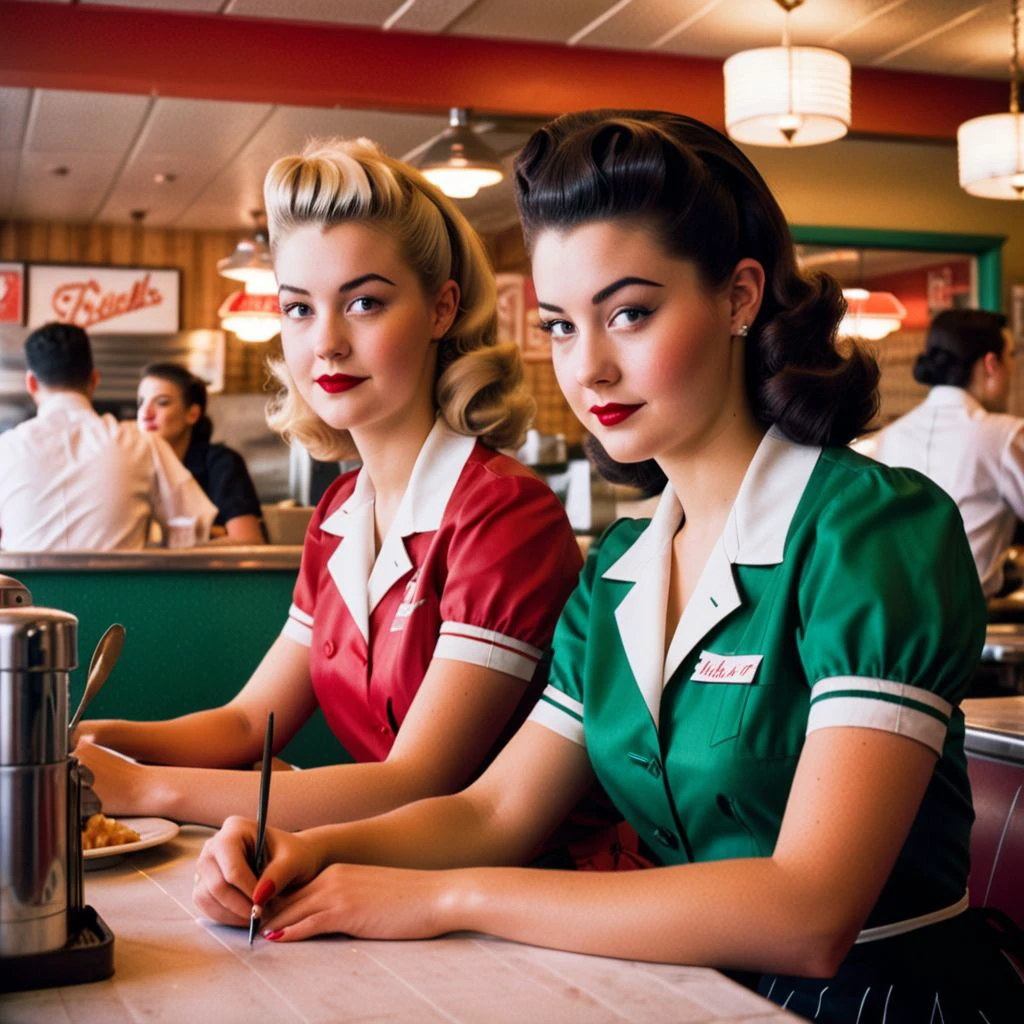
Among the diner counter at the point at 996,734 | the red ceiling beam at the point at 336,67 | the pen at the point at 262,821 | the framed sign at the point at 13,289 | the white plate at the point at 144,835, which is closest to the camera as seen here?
the pen at the point at 262,821

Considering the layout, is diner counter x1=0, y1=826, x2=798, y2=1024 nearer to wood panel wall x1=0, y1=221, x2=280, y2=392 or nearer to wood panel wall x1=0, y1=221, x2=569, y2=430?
wood panel wall x1=0, y1=221, x2=569, y2=430

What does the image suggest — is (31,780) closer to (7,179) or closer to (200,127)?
(200,127)

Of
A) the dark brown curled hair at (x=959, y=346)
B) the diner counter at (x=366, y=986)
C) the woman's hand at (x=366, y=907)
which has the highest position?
the dark brown curled hair at (x=959, y=346)

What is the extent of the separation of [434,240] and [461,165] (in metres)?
3.30

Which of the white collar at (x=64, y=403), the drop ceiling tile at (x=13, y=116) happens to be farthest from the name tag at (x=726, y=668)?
the drop ceiling tile at (x=13, y=116)

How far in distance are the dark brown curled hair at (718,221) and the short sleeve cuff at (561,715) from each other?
34 centimetres

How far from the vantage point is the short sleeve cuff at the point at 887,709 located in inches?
42.6

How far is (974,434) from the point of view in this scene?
4.29m

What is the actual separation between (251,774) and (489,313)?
72 centimetres

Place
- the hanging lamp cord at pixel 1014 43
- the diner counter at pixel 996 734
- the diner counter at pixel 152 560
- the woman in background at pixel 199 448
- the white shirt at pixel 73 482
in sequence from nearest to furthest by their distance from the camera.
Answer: the diner counter at pixel 996 734 → the diner counter at pixel 152 560 → the white shirt at pixel 73 482 → the woman in background at pixel 199 448 → the hanging lamp cord at pixel 1014 43

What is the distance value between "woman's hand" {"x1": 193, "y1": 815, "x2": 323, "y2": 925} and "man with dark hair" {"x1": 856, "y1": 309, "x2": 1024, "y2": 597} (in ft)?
11.5

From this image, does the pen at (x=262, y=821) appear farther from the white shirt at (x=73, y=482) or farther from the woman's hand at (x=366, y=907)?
the white shirt at (x=73, y=482)

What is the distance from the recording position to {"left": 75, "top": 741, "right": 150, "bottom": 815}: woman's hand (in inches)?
57.6

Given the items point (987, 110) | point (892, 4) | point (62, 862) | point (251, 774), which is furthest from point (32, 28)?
point (62, 862)
